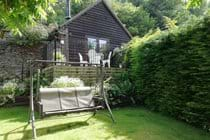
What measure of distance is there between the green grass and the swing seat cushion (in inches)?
16.9

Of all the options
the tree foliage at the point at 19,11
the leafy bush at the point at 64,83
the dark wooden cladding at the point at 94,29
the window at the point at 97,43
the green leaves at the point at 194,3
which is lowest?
the leafy bush at the point at 64,83

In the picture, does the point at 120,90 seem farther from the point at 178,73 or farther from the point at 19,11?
the point at 19,11

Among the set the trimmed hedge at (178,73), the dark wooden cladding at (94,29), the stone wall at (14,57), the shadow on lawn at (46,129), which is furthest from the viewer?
the dark wooden cladding at (94,29)

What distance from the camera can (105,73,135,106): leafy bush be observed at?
7.53 metres

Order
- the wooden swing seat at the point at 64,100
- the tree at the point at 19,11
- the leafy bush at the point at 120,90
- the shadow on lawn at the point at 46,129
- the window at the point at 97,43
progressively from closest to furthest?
the tree at the point at 19,11, the shadow on lawn at the point at 46,129, the wooden swing seat at the point at 64,100, the leafy bush at the point at 120,90, the window at the point at 97,43

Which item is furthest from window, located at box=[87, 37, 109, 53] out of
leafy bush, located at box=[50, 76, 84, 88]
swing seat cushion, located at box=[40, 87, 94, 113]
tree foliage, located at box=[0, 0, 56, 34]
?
tree foliage, located at box=[0, 0, 56, 34]

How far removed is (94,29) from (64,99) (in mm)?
10422

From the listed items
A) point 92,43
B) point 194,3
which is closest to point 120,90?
point 194,3

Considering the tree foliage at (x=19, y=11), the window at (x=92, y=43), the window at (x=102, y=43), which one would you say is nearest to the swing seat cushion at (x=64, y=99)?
the tree foliage at (x=19, y=11)

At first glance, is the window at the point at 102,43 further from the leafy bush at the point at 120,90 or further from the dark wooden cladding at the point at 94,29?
the leafy bush at the point at 120,90

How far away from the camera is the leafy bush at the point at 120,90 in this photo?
7.53 m

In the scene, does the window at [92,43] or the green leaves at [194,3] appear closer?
the green leaves at [194,3]

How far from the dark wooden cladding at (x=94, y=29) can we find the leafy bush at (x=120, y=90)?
17.6 feet

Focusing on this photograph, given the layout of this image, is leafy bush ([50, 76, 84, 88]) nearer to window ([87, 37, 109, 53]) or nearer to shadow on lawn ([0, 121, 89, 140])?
shadow on lawn ([0, 121, 89, 140])
